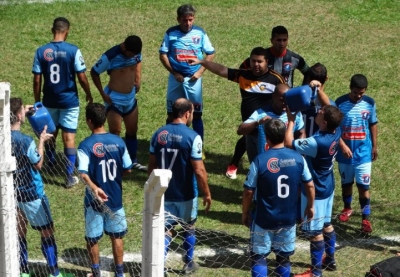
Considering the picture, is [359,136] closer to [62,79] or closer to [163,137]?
[163,137]

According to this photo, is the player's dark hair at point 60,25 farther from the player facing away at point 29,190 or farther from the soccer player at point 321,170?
the soccer player at point 321,170

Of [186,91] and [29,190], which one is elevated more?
[186,91]

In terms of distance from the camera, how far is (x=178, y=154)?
8.38 metres

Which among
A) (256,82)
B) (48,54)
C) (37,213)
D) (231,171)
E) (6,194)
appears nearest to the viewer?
(6,194)

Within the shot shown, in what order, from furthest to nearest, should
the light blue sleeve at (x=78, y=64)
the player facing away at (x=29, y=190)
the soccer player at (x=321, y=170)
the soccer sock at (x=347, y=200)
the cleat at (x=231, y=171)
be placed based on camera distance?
the cleat at (x=231, y=171), the light blue sleeve at (x=78, y=64), the soccer sock at (x=347, y=200), the soccer player at (x=321, y=170), the player facing away at (x=29, y=190)

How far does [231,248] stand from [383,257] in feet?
5.43

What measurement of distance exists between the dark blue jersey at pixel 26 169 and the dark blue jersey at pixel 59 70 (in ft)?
8.92

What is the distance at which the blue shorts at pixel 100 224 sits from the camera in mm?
8273

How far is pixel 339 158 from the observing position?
982 centimetres

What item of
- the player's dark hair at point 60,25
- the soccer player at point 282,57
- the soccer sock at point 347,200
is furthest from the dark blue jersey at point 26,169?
the soccer sock at point 347,200

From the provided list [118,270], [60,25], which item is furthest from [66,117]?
[118,270]

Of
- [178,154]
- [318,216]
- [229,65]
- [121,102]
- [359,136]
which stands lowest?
[318,216]

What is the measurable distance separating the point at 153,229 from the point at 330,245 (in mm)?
3943

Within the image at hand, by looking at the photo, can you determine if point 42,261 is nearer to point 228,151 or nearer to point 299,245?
point 299,245
